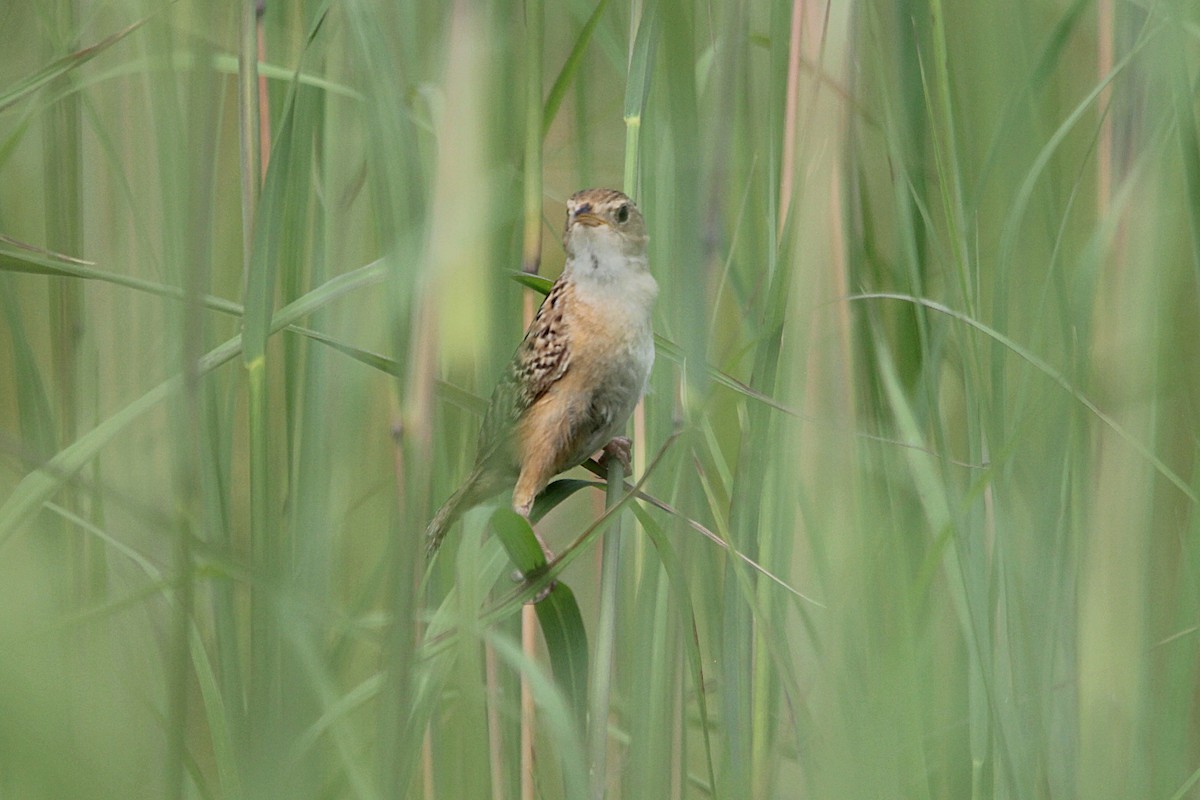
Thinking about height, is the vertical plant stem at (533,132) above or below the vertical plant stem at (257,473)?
above

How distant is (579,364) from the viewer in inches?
73.6

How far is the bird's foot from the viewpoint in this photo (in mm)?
1980

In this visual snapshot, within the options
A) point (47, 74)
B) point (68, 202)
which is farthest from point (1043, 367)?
point (68, 202)

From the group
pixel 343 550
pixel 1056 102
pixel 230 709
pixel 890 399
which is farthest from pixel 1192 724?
pixel 230 709

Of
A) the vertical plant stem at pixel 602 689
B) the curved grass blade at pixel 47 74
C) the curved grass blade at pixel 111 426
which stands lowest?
the vertical plant stem at pixel 602 689

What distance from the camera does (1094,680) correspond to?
60.4 inches

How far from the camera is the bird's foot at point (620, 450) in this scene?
1980 millimetres

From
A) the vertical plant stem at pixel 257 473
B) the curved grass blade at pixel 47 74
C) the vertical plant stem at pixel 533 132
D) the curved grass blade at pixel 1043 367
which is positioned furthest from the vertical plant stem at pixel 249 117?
the curved grass blade at pixel 1043 367

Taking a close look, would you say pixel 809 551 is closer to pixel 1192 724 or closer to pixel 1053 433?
pixel 1053 433

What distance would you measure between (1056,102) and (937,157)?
797 mm

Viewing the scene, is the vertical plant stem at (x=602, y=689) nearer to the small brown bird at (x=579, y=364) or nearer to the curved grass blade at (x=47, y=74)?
the small brown bird at (x=579, y=364)

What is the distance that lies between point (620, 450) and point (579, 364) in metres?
0.21

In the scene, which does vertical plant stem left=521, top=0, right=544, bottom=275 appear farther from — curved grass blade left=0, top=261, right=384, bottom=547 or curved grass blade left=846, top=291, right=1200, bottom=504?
curved grass blade left=846, top=291, right=1200, bottom=504

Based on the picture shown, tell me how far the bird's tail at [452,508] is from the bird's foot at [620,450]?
0.25 meters
